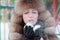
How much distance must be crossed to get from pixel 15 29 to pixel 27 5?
26 cm

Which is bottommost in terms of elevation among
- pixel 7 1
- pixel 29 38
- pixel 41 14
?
pixel 29 38

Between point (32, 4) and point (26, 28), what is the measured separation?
0.24m

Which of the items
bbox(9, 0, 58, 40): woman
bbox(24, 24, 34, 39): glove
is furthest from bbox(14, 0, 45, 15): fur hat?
bbox(24, 24, 34, 39): glove

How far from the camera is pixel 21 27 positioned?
149cm

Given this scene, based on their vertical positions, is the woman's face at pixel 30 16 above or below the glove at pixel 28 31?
above

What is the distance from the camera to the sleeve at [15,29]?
1.49 metres

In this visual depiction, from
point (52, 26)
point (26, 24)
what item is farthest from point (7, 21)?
point (52, 26)

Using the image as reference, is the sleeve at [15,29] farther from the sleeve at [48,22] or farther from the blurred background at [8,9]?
the sleeve at [48,22]

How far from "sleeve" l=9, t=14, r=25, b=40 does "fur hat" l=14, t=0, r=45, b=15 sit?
72mm

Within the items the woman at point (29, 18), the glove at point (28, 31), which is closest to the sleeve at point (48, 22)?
the woman at point (29, 18)

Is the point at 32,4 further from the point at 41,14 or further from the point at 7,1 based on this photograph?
the point at 7,1

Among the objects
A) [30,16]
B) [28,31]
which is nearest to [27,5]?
[30,16]

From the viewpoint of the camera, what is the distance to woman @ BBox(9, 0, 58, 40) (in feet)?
4.82

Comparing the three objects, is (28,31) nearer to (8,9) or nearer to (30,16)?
(30,16)
